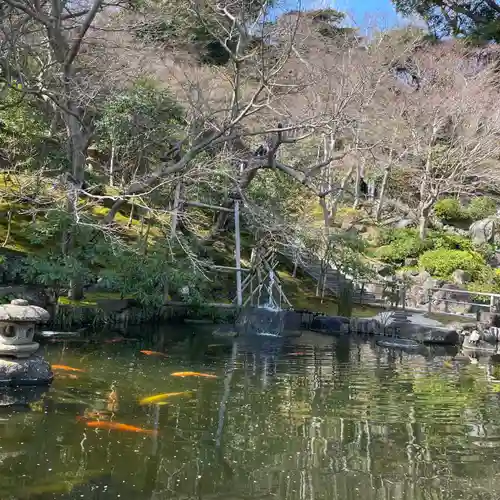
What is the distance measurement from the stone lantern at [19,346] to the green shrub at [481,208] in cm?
2124

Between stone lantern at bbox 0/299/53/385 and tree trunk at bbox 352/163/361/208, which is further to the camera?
tree trunk at bbox 352/163/361/208

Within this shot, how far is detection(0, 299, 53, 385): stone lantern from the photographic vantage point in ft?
21.8

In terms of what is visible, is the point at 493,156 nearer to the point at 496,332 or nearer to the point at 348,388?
the point at 496,332

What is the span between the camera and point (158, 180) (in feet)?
41.5

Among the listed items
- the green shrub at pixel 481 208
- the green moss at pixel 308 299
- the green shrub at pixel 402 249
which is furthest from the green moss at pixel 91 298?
the green shrub at pixel 481 208

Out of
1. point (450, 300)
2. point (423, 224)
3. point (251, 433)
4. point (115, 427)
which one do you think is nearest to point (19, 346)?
point (115, 427)

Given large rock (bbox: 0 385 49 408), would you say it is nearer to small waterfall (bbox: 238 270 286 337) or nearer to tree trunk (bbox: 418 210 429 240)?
small waterfall (bbox: 238 270 286 337)

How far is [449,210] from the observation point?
24594 mm

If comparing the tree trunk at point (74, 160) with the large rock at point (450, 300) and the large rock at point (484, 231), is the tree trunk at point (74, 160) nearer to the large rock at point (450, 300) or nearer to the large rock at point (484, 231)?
the large rock at point (450, 300)

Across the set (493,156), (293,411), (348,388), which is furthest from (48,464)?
(493,156)

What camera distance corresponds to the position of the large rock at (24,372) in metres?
6.64

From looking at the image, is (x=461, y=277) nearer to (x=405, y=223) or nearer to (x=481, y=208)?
(x=405, y=223)

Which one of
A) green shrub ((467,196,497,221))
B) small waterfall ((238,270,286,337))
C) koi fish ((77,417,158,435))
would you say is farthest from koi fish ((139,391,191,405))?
green shrub ((467,196,497,221))

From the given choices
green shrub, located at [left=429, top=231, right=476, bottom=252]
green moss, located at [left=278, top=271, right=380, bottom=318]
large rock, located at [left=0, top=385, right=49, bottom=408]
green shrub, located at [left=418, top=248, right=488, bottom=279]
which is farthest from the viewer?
green shrub, located at [left=429, top=231, right=476, bottom=252]
